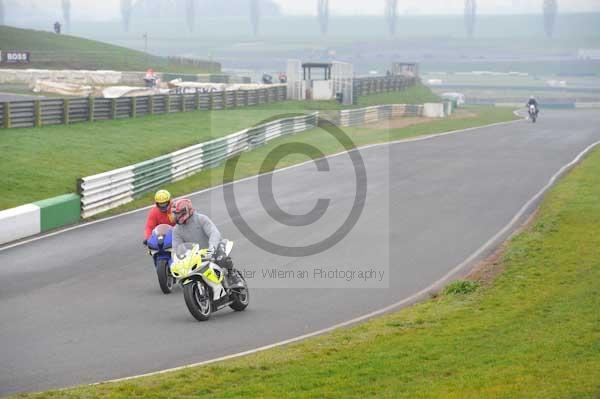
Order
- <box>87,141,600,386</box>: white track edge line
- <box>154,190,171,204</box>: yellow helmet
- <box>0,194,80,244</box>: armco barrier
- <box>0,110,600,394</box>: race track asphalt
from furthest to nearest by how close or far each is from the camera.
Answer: <box>0,194,80,244</box>: armco barrier → <box>154,190,171,204</box>: yellow helmet → <box>0,110,600,394</box>: race track asphalt → <box>87,141,600,386</box>: white track edge line

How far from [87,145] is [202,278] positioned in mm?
23333

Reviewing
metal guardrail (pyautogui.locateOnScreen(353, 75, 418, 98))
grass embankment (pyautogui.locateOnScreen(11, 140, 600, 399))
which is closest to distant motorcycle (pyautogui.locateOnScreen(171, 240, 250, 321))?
grass embankment (pyautogui.locateOnScreen(11, 140, 600, 399))

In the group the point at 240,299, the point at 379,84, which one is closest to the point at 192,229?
the point at 240,299

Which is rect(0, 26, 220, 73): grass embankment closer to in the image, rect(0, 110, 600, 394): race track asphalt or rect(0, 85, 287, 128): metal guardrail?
rect(0, 85, 287, 128): metal guardrail

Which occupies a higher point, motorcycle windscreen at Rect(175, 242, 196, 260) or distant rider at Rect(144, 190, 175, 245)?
distant rider at Rect(144, 190, 175, 245)

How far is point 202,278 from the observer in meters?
14.6

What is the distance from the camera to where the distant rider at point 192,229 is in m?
15.1

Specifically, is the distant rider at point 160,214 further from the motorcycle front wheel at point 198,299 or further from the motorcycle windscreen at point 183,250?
the motorcycle front wheel at point 198,299

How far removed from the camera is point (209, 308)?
14961 mm

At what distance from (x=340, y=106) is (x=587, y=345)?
5343 centimetres

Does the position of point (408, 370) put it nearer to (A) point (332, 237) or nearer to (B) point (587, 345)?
(B) point (587, 345)

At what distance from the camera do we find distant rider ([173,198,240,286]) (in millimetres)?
15078

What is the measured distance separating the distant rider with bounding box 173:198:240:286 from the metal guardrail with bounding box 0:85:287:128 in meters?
23.9

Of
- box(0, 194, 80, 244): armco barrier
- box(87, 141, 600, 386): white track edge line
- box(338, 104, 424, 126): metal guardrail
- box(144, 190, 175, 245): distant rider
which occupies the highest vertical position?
box(338, 104, 424, 126): metal guardrail
